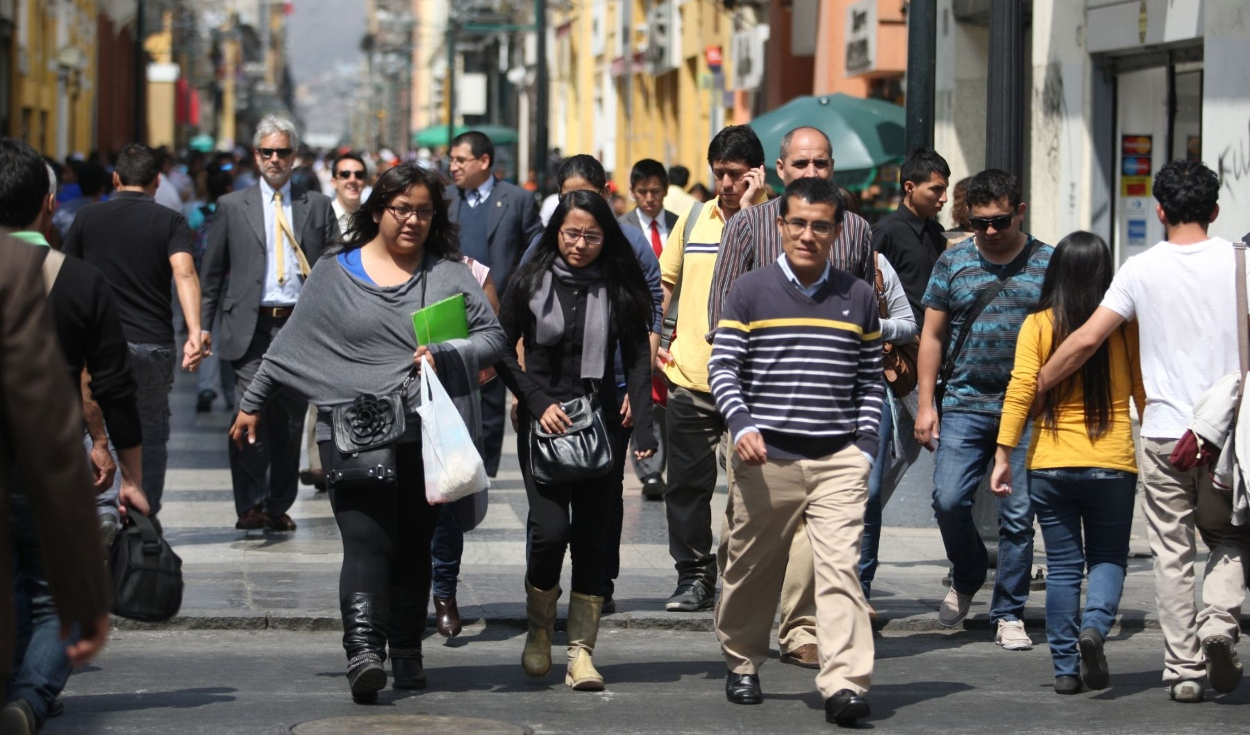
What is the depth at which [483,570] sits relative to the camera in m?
9.24

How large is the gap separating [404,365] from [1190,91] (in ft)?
28.9

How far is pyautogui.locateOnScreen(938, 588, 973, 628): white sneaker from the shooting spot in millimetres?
7961

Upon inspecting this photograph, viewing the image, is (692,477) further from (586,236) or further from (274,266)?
(274,266)

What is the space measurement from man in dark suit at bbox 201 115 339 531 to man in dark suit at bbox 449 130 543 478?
1032 millimetres

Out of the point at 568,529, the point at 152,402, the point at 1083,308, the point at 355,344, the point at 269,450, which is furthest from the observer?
the point at 269,450

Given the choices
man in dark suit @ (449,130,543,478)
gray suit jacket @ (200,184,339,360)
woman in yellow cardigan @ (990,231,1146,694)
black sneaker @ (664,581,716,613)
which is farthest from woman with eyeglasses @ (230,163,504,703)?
man in dark suit @ (449,130,543,478)

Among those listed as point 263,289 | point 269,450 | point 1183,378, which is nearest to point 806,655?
point 1183,378

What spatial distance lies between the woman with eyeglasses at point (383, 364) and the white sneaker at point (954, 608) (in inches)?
91.8

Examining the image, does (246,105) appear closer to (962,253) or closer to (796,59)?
(796,59)

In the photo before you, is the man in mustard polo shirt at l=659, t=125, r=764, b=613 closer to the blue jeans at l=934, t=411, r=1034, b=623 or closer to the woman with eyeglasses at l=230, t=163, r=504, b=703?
the blue jeans at l=934, t=411, r=1034, b=623

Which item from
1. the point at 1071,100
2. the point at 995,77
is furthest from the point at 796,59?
the point at 995,77

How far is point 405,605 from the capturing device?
6773 mm

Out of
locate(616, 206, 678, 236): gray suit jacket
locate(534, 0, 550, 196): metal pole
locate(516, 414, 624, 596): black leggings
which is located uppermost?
locate(534, 0, 550, 196): metal pole

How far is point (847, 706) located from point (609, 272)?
1842 millimetres
